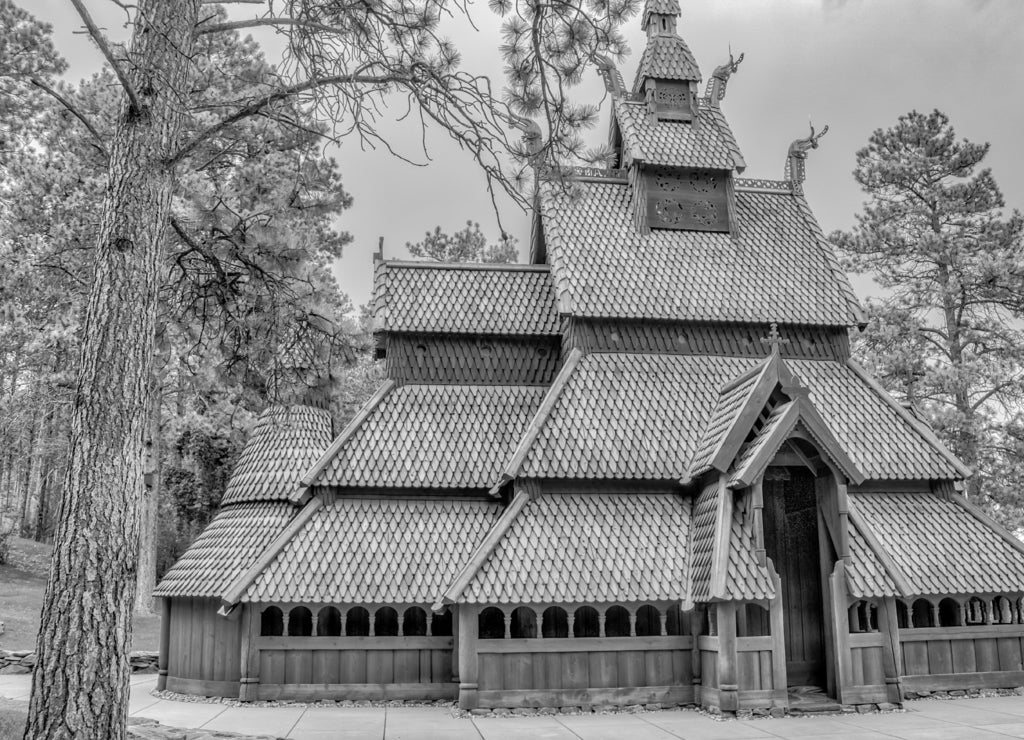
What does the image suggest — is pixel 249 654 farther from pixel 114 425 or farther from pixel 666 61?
pixel 666 61

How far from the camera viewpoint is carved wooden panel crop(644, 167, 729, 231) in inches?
715

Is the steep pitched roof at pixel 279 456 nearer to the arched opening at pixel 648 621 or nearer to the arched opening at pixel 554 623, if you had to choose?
the arched opening at pixel 554 623

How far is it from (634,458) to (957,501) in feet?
20.4

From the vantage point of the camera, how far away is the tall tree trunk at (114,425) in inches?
251

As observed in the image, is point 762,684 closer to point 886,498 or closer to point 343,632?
point 886,498

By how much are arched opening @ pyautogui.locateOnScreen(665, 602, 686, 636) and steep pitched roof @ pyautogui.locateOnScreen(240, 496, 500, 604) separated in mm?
3376

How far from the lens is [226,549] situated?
1455 cm

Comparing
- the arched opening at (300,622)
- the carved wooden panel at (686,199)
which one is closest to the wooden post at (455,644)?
the arched opening at (300,622)

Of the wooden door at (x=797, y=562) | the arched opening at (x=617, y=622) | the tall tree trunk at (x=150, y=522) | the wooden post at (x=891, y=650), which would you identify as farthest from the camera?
the tall tree trunk at (x=150, y=522)

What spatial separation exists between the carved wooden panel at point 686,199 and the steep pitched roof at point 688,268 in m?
0.30

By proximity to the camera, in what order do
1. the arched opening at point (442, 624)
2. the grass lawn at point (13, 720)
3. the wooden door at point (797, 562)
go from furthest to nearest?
→ the arched opening at point (442, 624) → the wooden door at point (797, 562) → the grass lawn at point (13, 720)

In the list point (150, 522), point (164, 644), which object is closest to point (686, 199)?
point (164, 644)

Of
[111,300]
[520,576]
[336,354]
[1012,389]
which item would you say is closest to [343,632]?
[520,576]

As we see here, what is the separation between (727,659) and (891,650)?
2794mm
